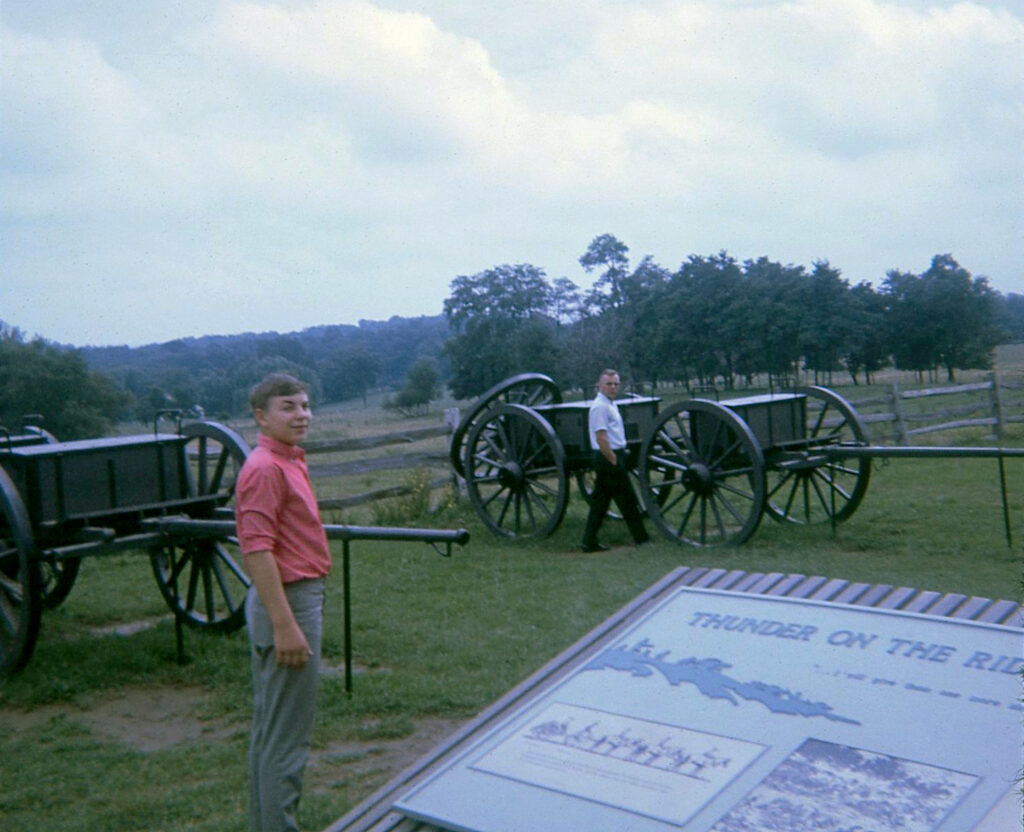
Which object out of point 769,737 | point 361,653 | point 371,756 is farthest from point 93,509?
point 769,737

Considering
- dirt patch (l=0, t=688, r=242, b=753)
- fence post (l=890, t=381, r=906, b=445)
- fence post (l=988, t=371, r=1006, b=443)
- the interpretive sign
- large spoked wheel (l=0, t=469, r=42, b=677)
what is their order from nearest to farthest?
1. the interpretive sign
2. dirt patch (l=0, t=688, r=242, b=753)
3. large spoked wheel (l=0, t=469, r=42, b=677)
4. fence post (l=890, t=381, r=906, b=445)
5. fence post (l=988, t=371, r=1006, b=443)

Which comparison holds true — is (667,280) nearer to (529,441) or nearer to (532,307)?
(532,307)

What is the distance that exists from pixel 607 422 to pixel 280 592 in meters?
6.39

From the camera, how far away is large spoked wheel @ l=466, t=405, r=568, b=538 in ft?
33.6

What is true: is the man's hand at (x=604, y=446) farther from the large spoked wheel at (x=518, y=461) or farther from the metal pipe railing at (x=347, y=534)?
the metal pipe railing at (x=347, y=534)

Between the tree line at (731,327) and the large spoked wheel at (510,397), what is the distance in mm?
477

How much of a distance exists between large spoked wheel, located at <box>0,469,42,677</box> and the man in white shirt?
488 centimetres

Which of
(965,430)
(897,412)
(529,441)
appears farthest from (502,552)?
(965,430)

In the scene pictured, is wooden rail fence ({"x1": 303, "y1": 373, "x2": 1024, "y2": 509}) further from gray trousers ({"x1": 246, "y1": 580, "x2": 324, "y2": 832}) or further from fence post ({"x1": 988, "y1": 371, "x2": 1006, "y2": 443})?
gray trousers ({"x1": 246, "y1": 580, "x2": 324, "y2": 832})

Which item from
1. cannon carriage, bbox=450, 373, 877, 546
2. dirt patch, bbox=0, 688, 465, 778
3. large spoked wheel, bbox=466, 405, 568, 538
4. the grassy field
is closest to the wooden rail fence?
cannon carriage, bbox=450, 373, 877, 546

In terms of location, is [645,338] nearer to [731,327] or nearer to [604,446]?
[731,327]

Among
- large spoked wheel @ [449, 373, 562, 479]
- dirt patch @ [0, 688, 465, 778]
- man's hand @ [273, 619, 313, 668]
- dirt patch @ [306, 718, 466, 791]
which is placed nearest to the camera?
man's hand @ [273, 619, 313, 668]

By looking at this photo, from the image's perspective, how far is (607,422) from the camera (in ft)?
30.8

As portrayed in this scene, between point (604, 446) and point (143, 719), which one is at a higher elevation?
point (604, 446)
